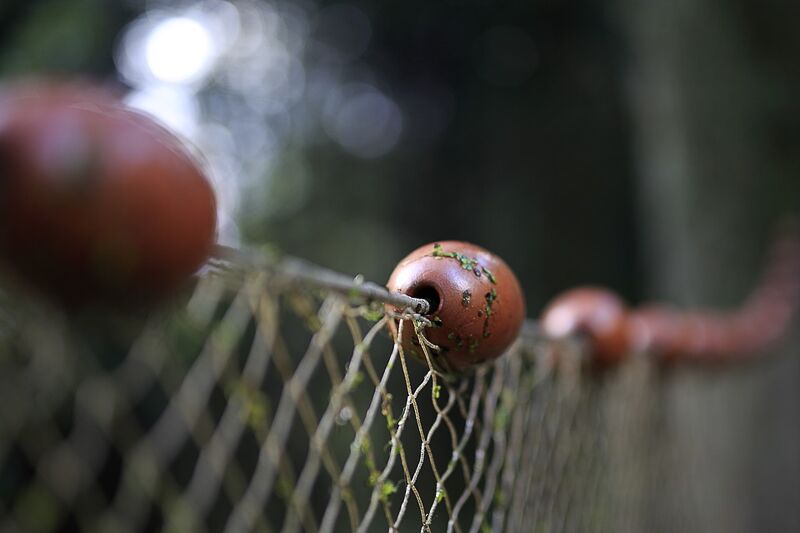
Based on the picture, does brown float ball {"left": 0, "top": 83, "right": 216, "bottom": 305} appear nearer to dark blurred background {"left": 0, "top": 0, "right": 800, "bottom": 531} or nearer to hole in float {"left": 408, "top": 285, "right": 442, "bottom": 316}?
hole in float {"left": 408, "top": 285, "right": 442, "bottom": 316}

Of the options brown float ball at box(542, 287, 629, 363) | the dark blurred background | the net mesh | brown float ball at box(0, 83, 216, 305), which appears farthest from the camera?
the dark blurred background

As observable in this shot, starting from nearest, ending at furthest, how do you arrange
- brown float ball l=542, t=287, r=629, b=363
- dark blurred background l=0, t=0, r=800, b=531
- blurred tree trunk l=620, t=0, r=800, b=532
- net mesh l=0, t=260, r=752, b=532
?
net mesh l=0, t=260, r=752, b=532 < brown float ball l=542, t=287, r=629, b=363 < blurred tree trunk l=620, t=0, r=800, b=532 < dark blurred background l=0, t=0, r=800, b=531

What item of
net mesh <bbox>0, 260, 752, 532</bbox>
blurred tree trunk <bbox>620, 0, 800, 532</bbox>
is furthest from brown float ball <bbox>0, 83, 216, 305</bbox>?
blurred tree trunk <bbox>620, 0, 800, 532</bbox>

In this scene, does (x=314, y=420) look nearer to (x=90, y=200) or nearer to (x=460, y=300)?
(x=460, y=300)

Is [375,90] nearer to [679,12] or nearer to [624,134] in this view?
[624,134]

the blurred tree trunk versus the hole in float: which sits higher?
the blurred tree trunk

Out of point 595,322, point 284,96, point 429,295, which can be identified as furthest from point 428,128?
point 429,295
